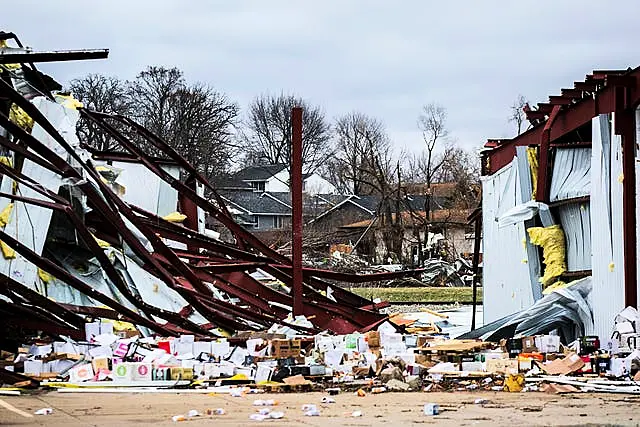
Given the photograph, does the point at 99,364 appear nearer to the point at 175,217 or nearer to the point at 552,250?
the point at 552,250

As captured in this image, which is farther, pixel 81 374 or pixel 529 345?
pixel 529 345

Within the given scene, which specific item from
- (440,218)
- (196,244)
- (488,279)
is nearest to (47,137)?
(196,244)

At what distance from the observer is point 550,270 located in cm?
1789

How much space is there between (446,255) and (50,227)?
3591cm

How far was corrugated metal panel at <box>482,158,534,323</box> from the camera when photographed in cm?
1986

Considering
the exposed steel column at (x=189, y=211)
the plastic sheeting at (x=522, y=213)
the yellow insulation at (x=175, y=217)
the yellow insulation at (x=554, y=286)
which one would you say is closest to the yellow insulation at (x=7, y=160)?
the yellow insulation at (x=175, y=217)

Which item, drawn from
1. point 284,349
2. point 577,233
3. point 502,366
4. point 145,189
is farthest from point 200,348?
point 145,189

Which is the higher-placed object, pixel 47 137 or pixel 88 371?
pixel 47 137

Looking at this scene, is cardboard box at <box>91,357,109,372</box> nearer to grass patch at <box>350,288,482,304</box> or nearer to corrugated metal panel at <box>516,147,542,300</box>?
corrugated metal panel at <box>516,147,542,300</box>

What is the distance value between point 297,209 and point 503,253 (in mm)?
6316

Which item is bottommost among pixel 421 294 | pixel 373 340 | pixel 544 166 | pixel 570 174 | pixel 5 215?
pixel 373 340

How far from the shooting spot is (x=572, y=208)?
1744 cm

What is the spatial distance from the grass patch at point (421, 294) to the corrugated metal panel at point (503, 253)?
41.4 ft

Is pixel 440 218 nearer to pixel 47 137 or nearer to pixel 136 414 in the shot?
pixel 47 137
